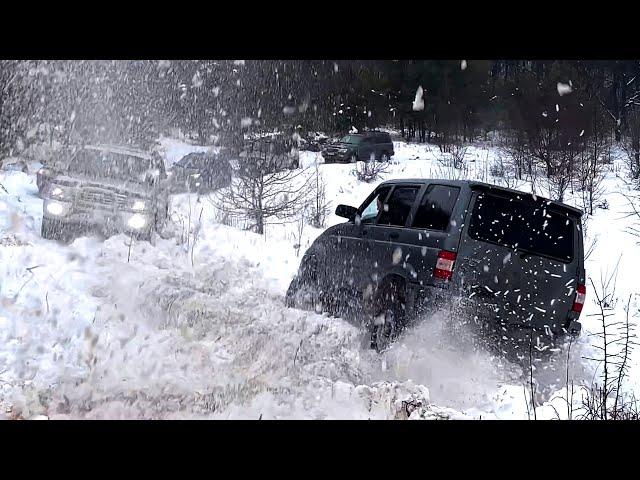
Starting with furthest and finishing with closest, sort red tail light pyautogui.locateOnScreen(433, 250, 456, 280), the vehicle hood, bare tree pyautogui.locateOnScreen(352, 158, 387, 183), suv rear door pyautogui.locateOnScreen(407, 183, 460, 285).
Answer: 1. bare tree pyautogui.locateOnScreen(352, 158, 387, 183)
2. the vehicle hood
3. suv rear door pyautogui.locateOnScreen(407, 183, 460, 285)
4. red tail light pyautogui.locateOnScreen(433, 250, 456, 280)

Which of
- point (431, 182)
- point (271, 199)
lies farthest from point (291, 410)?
point (271, 199)

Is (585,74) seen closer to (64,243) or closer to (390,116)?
(390,116)

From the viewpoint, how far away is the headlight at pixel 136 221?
11704 millimetres

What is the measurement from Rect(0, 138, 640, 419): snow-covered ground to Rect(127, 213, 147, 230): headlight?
76 cm

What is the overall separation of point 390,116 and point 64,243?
14193 millimetres

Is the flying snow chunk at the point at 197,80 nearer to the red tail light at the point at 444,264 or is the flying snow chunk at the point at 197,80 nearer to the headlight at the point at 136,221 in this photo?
the headlight at the point at 136,221

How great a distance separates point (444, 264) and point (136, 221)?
24.5 ft

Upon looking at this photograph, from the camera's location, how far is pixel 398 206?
6.77 m

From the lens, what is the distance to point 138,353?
21.5 ft

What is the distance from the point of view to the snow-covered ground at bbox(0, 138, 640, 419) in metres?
5.46

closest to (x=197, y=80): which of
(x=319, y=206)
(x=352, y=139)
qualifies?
(x=352, y=139)

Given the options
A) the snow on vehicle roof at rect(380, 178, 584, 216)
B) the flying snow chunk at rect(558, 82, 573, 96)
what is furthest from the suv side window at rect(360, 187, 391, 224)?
the flying snow chunk at rect(558, 82, 573, 96)

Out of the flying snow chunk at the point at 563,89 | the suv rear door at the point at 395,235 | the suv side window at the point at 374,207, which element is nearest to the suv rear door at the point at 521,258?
the suv rear door at the point at 395,235

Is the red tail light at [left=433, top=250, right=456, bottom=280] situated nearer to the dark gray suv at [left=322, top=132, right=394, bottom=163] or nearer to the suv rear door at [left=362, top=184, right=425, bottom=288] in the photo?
the suv rear door at [left=362, top=184, right=425, bottom=288]
